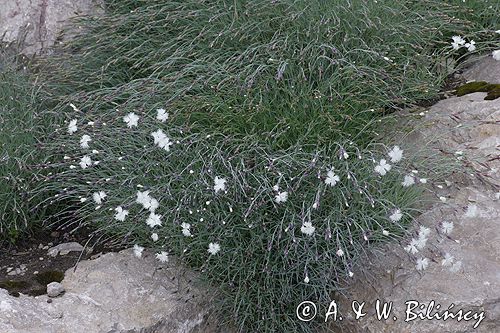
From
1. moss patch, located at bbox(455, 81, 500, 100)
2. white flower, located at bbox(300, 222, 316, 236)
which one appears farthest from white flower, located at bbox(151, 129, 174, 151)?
moss patch, located at bbox(455, 81, 500, 100)

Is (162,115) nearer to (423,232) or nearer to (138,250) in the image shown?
(138,250)

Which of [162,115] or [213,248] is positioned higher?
[162,115]

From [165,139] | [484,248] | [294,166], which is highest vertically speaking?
[165,139]

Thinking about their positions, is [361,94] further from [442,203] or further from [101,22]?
[101,22]

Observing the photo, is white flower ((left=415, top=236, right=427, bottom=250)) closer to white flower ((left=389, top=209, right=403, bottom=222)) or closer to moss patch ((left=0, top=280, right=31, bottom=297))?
white flower ((left=389, top=209, right=403, bottom=222))

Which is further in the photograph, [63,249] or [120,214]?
[63,249]

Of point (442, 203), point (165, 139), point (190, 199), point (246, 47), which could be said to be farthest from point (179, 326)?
point (246, 47)

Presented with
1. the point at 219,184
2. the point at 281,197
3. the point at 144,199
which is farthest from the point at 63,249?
the point at 281,197
